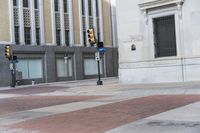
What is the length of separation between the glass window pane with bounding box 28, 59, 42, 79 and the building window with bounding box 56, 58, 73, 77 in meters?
3.02

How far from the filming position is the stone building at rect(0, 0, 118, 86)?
48.5m

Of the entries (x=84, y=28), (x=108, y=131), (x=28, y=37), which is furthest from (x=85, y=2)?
(x=108, y=131)

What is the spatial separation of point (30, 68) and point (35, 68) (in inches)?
30.0

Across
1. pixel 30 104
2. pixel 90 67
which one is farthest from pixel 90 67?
pixel 30 104

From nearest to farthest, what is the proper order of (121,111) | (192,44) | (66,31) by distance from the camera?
(121,111) → (192,44) → (66,31)

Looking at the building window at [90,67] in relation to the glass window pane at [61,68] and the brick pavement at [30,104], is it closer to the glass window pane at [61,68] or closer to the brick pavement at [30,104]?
the glass window pane at [61,68]

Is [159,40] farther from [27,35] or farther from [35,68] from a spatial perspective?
[35,68]

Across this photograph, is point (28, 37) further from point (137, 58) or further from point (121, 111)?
point (121, 111)

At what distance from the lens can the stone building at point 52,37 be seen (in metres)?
48.5

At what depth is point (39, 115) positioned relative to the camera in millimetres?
13852

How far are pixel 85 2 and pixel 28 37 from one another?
11.9 m

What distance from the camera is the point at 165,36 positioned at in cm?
2661

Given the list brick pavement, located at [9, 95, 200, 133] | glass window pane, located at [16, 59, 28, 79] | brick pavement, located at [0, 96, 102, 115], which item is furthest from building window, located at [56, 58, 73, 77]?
brick pavement, located at [9, 95, 200, 133]

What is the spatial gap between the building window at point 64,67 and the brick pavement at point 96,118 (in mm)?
40022
